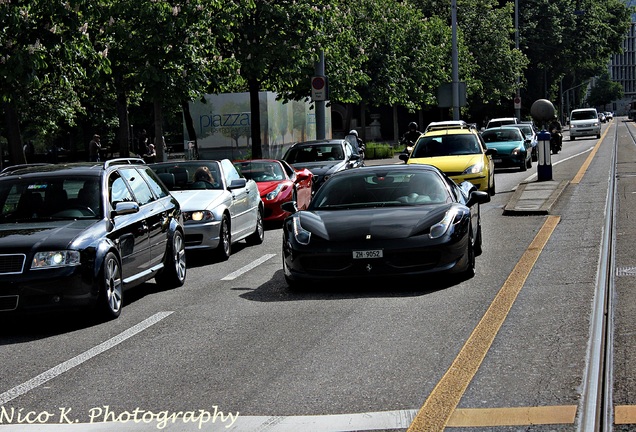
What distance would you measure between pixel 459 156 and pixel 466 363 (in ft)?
56.9

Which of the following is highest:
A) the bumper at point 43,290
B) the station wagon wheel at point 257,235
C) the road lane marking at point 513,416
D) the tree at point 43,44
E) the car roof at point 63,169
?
the tree at point 43,44

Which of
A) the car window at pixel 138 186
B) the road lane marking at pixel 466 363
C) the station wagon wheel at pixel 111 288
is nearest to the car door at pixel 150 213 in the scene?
the car window at pixel 138 186

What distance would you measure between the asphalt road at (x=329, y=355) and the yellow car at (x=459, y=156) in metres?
10.1

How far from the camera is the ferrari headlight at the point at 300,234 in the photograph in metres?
11.1

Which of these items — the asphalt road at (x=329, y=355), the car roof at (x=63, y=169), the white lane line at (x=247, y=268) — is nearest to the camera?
the asphalt road at (x=329, y=355)

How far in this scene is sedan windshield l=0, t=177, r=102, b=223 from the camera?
1059 centimetres

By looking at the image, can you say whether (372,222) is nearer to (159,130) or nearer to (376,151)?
(159,130)

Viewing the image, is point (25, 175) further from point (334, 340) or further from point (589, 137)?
point (589, 137)

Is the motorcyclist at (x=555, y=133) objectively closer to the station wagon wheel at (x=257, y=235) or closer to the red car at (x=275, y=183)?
the red car at (x=275, y=183)

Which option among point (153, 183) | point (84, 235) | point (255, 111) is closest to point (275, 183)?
point (153, 183)

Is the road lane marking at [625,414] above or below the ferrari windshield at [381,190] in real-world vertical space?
below

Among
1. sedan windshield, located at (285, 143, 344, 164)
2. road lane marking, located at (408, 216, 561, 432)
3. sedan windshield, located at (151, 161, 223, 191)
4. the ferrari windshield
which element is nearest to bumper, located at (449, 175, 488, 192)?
sedan windshield, located at (285, 143, 344, 164)

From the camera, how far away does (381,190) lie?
12250mm

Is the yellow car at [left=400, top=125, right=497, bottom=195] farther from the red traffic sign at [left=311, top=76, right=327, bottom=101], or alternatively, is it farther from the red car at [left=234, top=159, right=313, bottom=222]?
the red traffic sign at [left=311, top=76, right=327, bottom=101]
